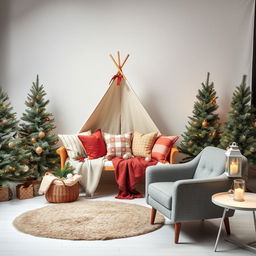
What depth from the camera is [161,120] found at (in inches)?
258

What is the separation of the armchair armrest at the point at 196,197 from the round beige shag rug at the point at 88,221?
50 centimetres

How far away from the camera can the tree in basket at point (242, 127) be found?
5805 millimetres

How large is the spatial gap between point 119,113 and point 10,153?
174 centimetres

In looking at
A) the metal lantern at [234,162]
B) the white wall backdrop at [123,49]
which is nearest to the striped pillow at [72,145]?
the white wall backdrop at [123,49]

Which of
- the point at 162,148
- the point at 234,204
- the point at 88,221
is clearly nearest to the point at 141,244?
the point at 88,221

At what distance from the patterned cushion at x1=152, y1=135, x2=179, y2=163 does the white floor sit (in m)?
1.40

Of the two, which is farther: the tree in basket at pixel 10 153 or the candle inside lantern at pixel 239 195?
the tree in basket at pixel 10 153

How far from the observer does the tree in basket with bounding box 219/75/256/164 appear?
580cm

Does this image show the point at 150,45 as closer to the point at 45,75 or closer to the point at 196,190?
the point at 45,75

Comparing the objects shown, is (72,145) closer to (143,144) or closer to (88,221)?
(143,144)

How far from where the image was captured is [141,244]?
378 centimetres

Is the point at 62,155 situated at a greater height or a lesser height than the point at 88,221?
greater

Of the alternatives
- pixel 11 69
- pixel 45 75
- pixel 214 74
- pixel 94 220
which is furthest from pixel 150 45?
pixel 94 220

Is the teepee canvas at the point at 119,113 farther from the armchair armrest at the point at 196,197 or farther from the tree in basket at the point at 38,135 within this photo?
the armchair armrest at the point at 196,197
